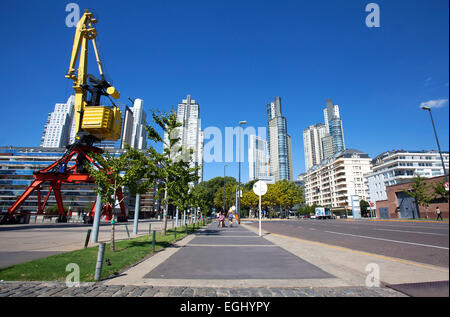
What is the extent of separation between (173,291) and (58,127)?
23956 cm

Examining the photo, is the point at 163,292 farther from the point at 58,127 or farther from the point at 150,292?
the point at 58,127

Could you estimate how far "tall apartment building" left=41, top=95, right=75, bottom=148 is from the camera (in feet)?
605

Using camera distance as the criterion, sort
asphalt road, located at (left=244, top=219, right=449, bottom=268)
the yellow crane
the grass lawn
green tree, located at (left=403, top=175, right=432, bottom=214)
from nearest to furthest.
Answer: the grass lawn < green tree, located at (left=403, top=175, right=432, bottom=214) < asphalt road, located at (left=244, top=219, right=449, bottom=268) < the yellow crane

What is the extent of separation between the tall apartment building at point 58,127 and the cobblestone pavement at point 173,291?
215m


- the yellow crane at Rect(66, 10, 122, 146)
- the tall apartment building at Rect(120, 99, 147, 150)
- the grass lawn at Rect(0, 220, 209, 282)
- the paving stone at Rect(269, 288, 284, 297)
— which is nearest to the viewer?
the paving stone at Rect(269, 288, 284, 297)

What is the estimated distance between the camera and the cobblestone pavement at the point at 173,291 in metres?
3.88

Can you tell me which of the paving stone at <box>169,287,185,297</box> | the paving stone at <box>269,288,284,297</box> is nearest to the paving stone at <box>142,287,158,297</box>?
the paving stone at <box>169,287,185,297</box>

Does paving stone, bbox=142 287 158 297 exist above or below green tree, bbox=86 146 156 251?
below

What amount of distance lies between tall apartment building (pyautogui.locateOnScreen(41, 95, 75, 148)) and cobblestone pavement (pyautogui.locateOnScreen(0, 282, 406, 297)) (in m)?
215

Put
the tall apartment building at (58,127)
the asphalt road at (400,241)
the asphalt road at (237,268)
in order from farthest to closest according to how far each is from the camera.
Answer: the tall apartment building at (58,127)
the asphalt road at (400,241)
the asphalt road at (237,268)

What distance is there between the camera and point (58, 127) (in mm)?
191125

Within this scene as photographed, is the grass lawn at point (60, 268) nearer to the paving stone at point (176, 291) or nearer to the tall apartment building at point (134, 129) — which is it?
the paving stone at point (176, 291)

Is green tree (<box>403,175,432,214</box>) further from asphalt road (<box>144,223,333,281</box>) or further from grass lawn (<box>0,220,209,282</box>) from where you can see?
grass lawn (<box>0,220,209,282</box>)

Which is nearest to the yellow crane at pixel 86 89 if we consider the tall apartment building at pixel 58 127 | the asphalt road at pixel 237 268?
the asphalt road at pixel 237 268
